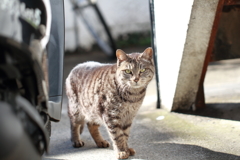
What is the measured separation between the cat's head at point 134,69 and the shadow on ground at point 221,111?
1233mm

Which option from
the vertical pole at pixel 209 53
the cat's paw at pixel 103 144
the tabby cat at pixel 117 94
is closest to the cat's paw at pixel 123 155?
the tabby cat at pixel 117 94

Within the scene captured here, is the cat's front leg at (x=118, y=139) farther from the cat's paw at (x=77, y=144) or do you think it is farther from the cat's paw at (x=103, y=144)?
the cat's paw at (x=77, y=144)

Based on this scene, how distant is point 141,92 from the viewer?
300cm

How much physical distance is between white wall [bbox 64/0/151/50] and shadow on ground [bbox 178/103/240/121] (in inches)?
219

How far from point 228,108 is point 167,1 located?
4.59 feet

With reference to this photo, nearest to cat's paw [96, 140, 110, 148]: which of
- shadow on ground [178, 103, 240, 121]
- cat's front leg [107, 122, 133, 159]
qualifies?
cat's front leg [107, 122, 133, 159]

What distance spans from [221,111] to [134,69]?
59.5 inches

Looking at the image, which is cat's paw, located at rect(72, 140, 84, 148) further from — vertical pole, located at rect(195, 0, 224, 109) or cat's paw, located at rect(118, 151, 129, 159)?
vertical pole, located at rect(195, 0, 224, 109)

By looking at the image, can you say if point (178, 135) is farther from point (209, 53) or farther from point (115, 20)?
point (115, 20)

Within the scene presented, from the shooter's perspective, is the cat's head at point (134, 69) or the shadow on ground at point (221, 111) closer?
the cat's head at point (134, 69)

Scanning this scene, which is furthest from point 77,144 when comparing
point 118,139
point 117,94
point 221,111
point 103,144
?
point 221,111

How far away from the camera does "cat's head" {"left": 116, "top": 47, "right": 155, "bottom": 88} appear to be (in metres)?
2.87

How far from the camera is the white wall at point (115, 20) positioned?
909 centimetres

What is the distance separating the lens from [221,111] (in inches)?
154
